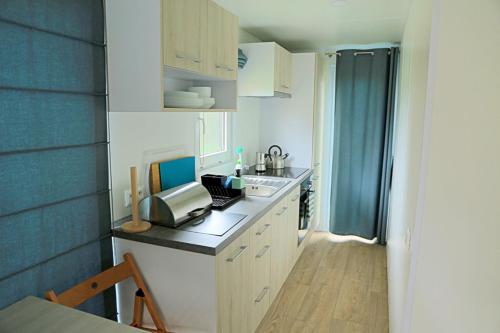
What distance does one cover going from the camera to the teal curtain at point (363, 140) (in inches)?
154

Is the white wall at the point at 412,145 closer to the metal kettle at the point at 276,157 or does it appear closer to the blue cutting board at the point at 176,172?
the blue cutting board at the point at 176,172

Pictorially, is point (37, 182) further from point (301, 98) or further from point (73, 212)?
point (301, 98)

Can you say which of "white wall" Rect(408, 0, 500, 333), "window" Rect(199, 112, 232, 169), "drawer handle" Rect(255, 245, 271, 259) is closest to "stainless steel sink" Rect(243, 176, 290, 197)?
"window" Rect(199, 112, 232, 169)

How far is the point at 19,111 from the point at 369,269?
3302 millimetres

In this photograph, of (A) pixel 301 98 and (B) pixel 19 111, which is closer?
(B) pixel 19 111

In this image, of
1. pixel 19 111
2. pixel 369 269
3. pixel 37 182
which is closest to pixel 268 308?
pixel 369 269

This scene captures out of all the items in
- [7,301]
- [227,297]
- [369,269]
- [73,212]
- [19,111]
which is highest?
[19,111]

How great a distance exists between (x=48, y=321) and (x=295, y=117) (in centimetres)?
321

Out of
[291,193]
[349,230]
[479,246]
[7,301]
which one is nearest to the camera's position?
[479,246]

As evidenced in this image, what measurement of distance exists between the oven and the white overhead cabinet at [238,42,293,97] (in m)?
1.04

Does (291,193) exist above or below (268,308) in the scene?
above

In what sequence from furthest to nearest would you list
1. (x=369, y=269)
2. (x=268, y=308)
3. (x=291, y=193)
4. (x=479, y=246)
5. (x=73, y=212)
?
(x=369, y=269) < (x=291, y=193) < (x=268, y=308) < (x=73, y=212) < (x=479, y=246)

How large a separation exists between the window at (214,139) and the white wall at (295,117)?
88cm

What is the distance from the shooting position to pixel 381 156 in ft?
13.1
